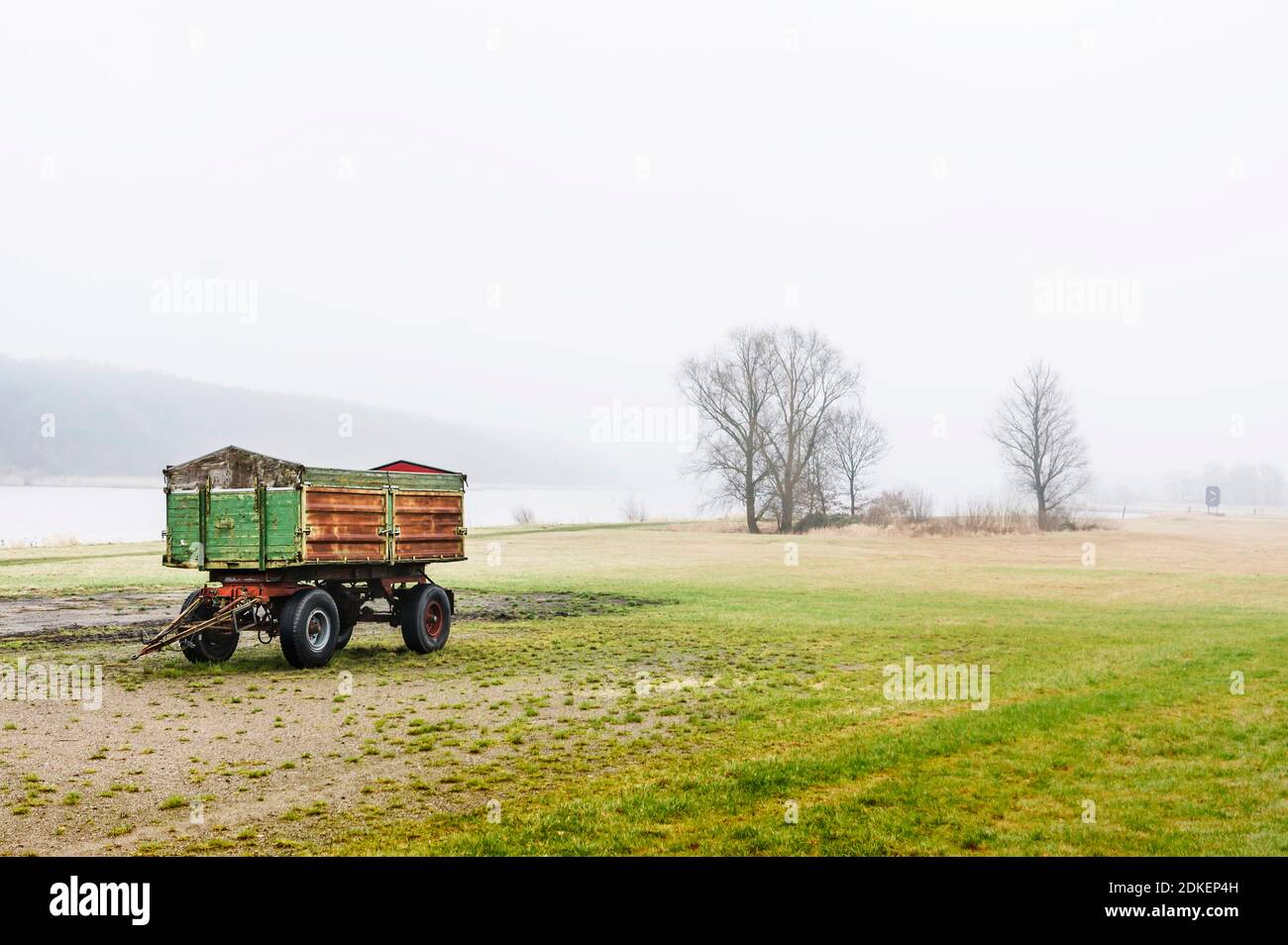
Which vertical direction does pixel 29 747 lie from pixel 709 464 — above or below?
below

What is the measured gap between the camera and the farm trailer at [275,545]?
52.0 ft

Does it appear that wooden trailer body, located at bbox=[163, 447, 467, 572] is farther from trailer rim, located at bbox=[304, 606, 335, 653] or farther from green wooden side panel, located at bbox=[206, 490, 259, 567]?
trailer rim, located at bbox=[304, 606, 335, 653]

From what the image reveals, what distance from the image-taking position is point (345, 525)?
1670cm

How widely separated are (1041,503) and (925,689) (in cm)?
6657

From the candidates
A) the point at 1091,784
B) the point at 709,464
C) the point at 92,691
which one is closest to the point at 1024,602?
the point at 1091,784

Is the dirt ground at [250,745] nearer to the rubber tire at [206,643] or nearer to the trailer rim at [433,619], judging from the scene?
the rubber tire at [206,643]

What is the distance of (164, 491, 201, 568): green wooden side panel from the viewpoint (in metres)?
16.2

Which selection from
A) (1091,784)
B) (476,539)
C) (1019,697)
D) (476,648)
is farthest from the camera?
(476,539)

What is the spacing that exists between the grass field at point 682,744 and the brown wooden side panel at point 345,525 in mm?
2031

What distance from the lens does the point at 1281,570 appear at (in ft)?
125

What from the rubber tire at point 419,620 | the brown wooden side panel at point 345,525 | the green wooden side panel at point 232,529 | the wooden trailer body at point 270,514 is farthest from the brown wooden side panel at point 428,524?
the green wooden side panel at point 232,529
